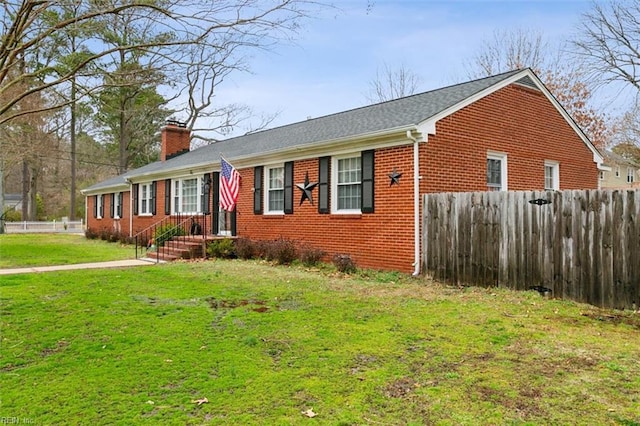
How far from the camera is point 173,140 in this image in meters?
24.3

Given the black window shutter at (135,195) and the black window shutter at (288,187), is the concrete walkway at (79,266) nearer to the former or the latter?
the black window shutter at (288,187)

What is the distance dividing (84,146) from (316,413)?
49.3 meters

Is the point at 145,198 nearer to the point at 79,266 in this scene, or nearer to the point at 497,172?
the point at 79,266

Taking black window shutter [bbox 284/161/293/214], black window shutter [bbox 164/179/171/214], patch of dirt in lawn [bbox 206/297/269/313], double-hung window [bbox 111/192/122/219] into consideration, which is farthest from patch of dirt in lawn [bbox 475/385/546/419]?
double-hung window [bbox 111/192/122/219]

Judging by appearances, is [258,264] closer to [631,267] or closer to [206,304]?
[206,304]

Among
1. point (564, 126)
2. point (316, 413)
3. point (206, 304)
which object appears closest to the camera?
point (316, 413)

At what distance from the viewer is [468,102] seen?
10.9m

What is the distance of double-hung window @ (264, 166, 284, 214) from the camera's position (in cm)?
1366

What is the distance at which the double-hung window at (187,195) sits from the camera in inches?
692

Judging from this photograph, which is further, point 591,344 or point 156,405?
point 591,344

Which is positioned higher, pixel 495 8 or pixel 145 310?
pixel 495 8

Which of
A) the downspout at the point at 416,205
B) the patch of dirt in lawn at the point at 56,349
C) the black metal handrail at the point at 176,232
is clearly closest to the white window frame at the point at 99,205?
the black metal handrail at the point at 176,232

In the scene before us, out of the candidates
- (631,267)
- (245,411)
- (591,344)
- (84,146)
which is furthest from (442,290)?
(84,146)

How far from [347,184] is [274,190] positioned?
3180mm
